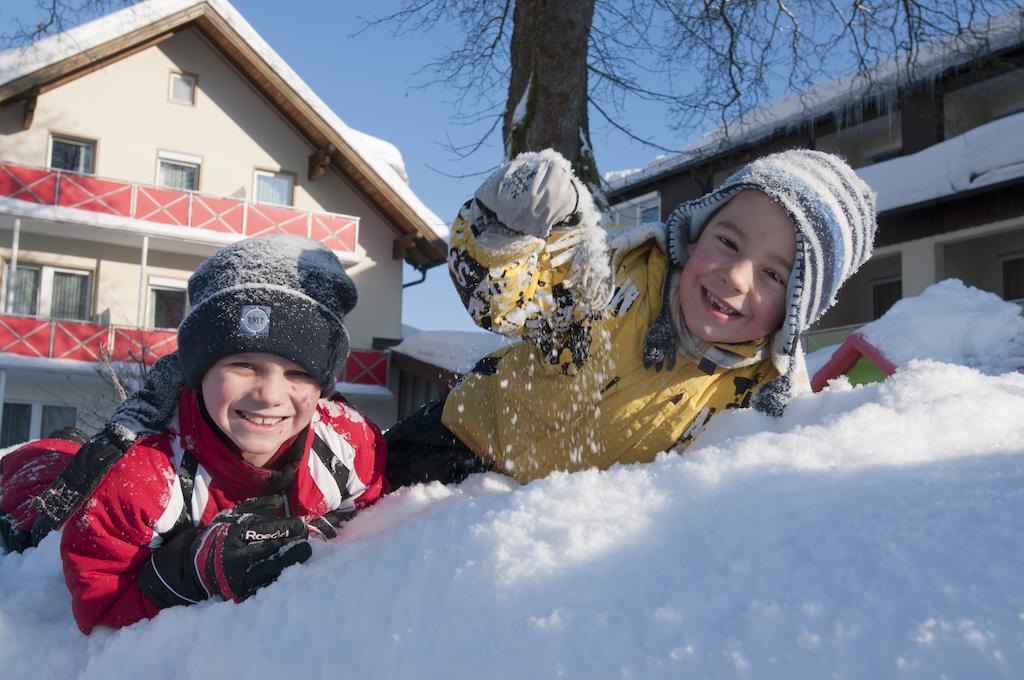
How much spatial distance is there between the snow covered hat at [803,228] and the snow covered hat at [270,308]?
0.86 m

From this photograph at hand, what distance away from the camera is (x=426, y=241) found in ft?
48.9

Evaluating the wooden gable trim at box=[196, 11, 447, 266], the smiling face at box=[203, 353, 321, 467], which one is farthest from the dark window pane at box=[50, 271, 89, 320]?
the smiling face at box=[203, 353, 321, 467]

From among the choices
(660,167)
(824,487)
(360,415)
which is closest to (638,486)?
(824,487)

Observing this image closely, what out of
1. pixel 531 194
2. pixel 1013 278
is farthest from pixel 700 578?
pixel 1013 278

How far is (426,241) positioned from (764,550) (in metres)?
14.3

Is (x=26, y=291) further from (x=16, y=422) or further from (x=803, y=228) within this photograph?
(x=803, y=228)

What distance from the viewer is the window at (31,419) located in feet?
43.3

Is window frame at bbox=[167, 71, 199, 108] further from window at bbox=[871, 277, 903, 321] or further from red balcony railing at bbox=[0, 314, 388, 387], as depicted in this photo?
window at bbox=[871, 277, 903, 321]

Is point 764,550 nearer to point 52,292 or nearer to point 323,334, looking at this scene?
point 323,334

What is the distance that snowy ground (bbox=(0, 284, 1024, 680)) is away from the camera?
0.74m

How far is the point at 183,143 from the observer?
14117mm

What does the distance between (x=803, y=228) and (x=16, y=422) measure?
14.8 metres

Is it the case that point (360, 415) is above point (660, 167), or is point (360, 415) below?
below

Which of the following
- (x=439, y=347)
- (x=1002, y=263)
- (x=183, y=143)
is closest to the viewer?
(x=439, y=347)
